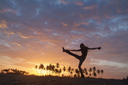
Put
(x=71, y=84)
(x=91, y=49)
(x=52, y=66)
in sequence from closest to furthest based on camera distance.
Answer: (x=71, y=84) < (x=91, y=49) < (x=52, y=66)

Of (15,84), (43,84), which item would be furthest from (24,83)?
(43,84)

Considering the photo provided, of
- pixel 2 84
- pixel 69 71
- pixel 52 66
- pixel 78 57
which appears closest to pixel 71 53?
pixel 78 57

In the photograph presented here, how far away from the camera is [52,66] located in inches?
3194

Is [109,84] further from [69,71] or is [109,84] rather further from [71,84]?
[69,71]

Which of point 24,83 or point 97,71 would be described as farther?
point 97,71

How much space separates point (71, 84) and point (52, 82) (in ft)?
4.61

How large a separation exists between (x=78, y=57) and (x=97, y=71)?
87089 millimetres

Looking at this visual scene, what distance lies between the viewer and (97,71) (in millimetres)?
90125

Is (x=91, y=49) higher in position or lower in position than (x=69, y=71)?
higher

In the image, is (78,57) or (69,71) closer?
(78,57)

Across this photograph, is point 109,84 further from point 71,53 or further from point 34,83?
point 34,83

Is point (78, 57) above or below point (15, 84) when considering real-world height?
above

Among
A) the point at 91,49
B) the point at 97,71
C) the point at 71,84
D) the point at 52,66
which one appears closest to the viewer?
the point at 71,84

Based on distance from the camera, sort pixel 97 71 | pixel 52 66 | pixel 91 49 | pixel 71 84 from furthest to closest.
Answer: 1. pixel 97 71
2. pixel 52 66
3. pixel 91 49
4. pixel 71 84
